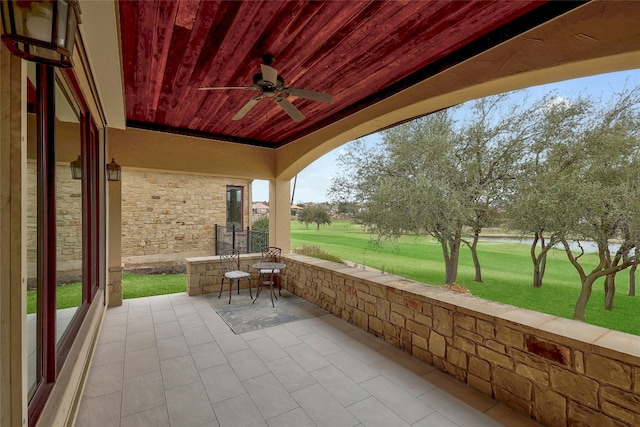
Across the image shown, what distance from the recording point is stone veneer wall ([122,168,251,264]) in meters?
8.16

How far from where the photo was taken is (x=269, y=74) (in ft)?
7.77

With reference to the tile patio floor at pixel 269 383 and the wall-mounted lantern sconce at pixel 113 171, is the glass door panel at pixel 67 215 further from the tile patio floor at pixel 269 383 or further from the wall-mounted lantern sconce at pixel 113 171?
the wall-mounted lantern sconce at pixel 113 171

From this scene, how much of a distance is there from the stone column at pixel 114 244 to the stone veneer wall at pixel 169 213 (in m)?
3.42

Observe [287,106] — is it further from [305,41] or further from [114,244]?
[114,244]

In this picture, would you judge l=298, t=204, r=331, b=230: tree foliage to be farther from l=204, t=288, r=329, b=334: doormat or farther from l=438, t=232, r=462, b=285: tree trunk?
l=438, t=232, r=462, b=285: tree trunk

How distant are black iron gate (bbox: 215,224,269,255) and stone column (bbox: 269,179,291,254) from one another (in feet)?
5.88

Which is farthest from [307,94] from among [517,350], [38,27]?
[517,350]

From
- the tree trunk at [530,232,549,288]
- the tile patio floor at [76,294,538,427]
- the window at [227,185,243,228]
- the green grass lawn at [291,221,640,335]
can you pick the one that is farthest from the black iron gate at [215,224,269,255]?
the tree trunk at [530,232,549,288]

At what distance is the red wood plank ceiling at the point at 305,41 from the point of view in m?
1.97

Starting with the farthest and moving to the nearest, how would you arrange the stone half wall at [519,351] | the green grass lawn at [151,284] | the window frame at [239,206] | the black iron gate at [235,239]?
the window frame at [239,206] < the black iron gate at [235,239] < the green grass lawn at [151,284] < the stone half wall at [519,351]

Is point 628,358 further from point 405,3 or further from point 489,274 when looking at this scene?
point 489,274

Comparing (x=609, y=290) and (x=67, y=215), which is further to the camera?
(x=609, y=290)

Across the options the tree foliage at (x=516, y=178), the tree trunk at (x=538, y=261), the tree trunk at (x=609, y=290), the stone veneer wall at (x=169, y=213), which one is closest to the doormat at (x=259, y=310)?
the tree foliage at (x=516, y=178)

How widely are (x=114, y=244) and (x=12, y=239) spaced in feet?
13.6
